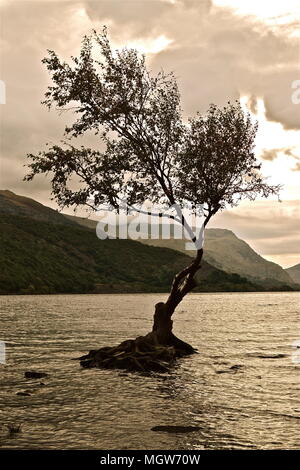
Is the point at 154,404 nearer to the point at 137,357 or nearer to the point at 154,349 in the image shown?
the point at 137,357

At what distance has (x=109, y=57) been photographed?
35781 millimetres

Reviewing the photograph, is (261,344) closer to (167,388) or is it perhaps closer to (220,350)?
(220,350)

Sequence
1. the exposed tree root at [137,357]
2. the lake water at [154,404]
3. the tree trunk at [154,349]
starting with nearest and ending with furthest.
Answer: the lake water at [154,404]
the exposed tree root at [137,357]
the tree trunk at [154,349]

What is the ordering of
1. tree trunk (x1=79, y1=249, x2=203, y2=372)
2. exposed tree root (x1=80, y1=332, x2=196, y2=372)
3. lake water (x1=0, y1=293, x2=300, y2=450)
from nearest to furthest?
lake water (x1=0, y1=293, x2=300, y2=450), exposed tree root (x1=80, y1=332, x2=196, y2=372), tree trunk (x1=79, y1=249, x2=203, y2=372)

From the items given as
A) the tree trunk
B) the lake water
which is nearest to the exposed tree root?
the tree trunk

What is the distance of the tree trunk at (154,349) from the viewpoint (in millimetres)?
33406

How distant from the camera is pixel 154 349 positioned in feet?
117

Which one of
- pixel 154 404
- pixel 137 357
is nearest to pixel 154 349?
pixel 137 357

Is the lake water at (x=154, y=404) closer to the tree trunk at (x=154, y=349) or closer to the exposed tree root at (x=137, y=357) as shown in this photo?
the exposed tree root at (x=137, y=357)

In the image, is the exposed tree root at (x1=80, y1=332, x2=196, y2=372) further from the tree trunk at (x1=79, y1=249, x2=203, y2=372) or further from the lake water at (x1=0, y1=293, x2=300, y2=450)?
the lake water at (x1=0, y1=293, x2=300, y2=450)

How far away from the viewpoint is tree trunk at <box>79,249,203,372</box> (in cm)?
3341

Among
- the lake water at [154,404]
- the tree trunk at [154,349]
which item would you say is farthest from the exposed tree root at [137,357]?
the lake water at [154,404]

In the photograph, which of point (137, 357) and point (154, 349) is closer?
point (137, 357)

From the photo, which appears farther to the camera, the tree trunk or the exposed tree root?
the tree trunk
